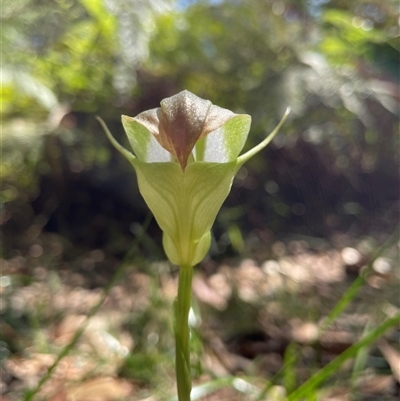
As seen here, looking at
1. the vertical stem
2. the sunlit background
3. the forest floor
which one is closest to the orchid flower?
the vertical stem

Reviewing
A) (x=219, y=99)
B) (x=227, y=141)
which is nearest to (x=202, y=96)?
(x=219, y=99)

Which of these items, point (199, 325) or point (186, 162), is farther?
point (199, 325)

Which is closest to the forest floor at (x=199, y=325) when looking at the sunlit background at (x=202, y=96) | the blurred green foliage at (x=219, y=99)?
the sunlit background at (x=202, y=96)

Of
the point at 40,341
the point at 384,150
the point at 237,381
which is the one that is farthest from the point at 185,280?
the point at 384,150

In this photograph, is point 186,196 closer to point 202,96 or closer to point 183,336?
point 183,336

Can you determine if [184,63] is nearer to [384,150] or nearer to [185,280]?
[384,150]

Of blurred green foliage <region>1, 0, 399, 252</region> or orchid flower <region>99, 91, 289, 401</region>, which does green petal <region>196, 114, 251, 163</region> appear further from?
blurred green foliage <region>1, 0, 399, 252</region>
